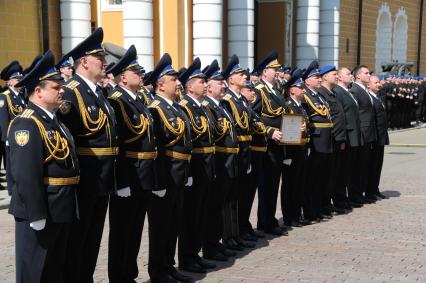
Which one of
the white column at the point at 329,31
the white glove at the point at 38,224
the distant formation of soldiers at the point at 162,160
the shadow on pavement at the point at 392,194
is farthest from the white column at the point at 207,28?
the white glove at the point at 38,224

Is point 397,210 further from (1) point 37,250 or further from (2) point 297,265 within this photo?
(1) point 37,250

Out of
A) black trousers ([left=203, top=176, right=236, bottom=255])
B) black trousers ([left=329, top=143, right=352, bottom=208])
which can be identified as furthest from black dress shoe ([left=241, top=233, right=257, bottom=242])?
black trousers ([left=329, top=143, right=352, bottom=208])

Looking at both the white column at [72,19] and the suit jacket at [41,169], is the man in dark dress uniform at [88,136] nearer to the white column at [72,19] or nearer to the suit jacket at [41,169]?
the suit jacket at [41,169]

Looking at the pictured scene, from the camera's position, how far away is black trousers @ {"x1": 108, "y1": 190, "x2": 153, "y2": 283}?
5.21 metres

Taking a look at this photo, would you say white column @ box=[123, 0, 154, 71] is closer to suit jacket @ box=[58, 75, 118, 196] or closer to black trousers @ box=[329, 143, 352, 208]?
black trousers @ box=[329, 143, 352, 208]

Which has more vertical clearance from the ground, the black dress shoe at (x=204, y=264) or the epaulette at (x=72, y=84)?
the epaulette at (x=72, y=84)

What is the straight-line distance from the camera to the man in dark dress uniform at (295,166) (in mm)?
7586

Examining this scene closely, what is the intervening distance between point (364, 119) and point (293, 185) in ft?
6.70

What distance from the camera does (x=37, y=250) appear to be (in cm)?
422

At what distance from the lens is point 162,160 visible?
5.43m

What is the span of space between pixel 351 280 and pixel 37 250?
9.49ft

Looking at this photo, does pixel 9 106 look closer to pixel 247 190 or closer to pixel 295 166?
pixel 247 190

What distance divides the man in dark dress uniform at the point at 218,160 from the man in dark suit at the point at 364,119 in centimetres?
331

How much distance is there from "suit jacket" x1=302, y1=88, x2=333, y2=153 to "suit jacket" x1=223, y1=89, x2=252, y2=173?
5.18ft
